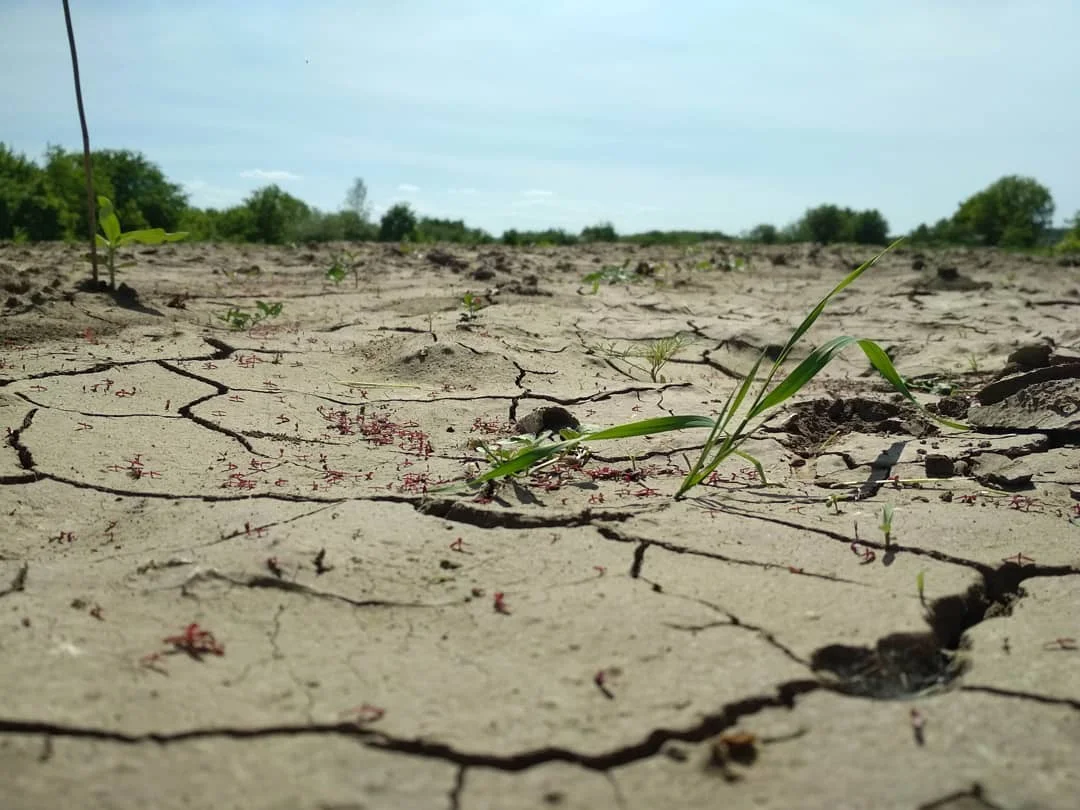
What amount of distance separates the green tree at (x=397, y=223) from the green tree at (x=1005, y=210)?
9.72m

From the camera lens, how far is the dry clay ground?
4.32ft

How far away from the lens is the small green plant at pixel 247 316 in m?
4.66

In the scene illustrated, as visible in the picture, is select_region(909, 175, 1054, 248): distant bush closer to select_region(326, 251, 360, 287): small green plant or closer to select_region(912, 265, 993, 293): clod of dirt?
select_region(912, 265, 993, 293): clod of dirt

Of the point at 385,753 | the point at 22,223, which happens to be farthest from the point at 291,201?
the point at 385,753

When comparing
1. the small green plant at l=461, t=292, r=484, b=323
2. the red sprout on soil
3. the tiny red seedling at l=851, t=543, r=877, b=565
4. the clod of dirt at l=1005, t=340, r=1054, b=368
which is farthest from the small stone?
the small green plant at l=461, t=292, r=484, b=323

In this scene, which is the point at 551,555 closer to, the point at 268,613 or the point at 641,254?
the point at 268,613

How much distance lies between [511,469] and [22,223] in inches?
467

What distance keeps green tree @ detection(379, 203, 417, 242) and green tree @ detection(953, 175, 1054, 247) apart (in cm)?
972

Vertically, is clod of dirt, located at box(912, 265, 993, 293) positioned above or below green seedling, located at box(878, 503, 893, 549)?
above

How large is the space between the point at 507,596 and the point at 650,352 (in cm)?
268

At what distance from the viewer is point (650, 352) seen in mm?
4367

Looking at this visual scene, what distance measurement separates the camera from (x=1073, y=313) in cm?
624

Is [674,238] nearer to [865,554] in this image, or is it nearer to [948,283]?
[948,283]

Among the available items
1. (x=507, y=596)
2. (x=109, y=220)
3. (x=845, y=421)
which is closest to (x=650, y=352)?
(x=845, y=421)
